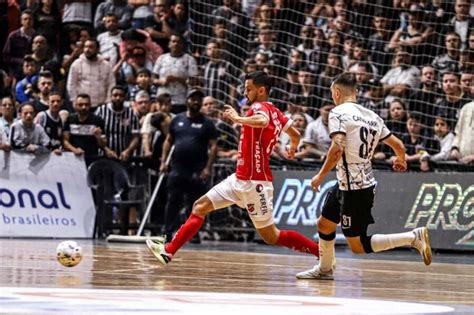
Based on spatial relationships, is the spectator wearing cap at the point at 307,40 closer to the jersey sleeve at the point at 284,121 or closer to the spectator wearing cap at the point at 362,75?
the spectator wearing cap at the point at 362,75

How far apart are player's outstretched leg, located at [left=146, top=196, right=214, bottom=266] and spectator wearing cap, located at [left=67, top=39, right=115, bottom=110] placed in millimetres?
10036

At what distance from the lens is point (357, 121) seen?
1133 centimetres

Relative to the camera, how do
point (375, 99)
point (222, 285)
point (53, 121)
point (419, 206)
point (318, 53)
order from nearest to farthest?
A: point (222, 285), point (419, 206), point (375, 99), point (53, 121), point (318, 53)

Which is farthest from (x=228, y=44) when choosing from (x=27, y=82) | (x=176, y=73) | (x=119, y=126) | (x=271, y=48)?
(x=27, y=82)

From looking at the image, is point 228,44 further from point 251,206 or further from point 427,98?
point 251,206

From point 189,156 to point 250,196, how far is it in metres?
8.35

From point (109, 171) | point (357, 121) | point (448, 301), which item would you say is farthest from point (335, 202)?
point (109, 171)

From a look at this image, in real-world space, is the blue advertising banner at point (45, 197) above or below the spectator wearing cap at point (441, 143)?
below

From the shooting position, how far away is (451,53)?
20.5 m

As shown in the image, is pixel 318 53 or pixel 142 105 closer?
pixel 142 105

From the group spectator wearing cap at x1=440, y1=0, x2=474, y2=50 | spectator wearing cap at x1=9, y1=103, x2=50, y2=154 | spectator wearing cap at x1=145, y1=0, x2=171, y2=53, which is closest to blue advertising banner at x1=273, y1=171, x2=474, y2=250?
spectator wearing cap at x1=440, y1=0, x2=474, y2=50

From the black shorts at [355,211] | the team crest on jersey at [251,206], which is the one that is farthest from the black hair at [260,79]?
the black shorts at [355,211]

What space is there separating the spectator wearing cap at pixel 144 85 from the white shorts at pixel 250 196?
9906 millimetres

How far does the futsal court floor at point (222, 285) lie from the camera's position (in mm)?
7559
